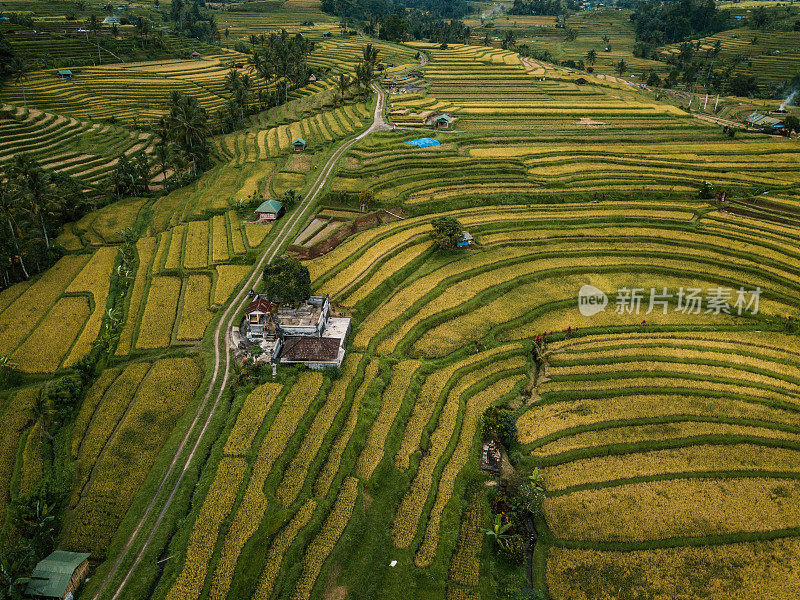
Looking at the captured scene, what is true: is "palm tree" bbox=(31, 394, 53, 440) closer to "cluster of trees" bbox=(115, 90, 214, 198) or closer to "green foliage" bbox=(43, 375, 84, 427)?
"green foliage" bbox=(43, 375, 84, 427)

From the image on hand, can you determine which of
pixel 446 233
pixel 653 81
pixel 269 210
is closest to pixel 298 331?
pixel 446 233

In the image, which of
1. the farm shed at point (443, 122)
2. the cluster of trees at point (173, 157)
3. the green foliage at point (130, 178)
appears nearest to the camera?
the green foliage at point (130, 178)

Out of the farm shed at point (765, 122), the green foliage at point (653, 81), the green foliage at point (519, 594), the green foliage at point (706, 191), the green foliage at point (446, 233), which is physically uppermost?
the green foliage at point (653, 81)

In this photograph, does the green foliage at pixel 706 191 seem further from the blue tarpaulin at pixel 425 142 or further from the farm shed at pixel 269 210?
the farm shed at pixel 269 210

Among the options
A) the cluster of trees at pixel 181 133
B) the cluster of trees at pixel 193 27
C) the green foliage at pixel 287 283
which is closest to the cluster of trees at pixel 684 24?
the cluster of trees at pixel 193 27

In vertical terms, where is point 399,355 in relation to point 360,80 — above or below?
below

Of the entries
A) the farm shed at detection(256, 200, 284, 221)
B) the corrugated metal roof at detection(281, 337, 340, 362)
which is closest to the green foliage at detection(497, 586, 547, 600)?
the corrugated metal roof at detection(281, 337, 340, 362)

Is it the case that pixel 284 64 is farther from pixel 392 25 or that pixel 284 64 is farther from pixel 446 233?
pixel 446 233
